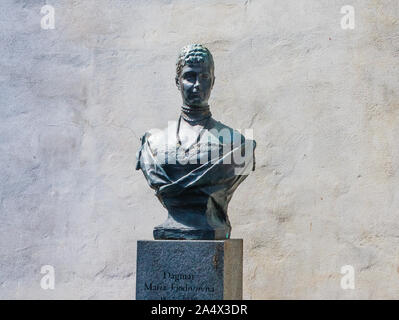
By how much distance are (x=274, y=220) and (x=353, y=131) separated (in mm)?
879

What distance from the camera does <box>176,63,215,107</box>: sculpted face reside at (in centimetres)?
445

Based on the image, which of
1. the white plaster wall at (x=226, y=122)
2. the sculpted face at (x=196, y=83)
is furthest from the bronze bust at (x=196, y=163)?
the white plaster wall at (x=226, y=122)

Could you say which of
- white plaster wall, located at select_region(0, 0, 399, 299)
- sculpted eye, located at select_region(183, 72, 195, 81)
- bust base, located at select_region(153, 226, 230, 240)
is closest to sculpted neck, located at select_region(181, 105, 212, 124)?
sculpted eye, located at select_region(183, 72, 195, 81)

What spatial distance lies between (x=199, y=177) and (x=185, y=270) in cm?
50

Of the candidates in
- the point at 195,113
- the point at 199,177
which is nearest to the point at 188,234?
the point at 199,177

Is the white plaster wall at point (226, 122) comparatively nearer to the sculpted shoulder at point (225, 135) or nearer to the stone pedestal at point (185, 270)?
the sculpted shoulder at point (225, 135)

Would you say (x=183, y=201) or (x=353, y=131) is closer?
(x=183, y=201)

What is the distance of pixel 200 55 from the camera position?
4445mm

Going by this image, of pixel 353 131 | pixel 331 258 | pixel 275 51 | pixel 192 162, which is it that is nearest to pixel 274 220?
pixel 331 258

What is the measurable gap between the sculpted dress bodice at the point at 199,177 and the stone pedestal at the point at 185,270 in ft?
0.32

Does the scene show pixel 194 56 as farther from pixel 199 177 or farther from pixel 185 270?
pixel 185 270

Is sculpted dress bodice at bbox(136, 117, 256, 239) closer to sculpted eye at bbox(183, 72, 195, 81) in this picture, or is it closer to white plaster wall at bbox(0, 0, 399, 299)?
sculpted eye at bbox(183, 72, 195, 81)

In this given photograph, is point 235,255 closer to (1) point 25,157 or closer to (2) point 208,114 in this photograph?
(2) point 208,114

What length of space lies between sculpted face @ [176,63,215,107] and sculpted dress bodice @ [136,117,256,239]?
169mm
